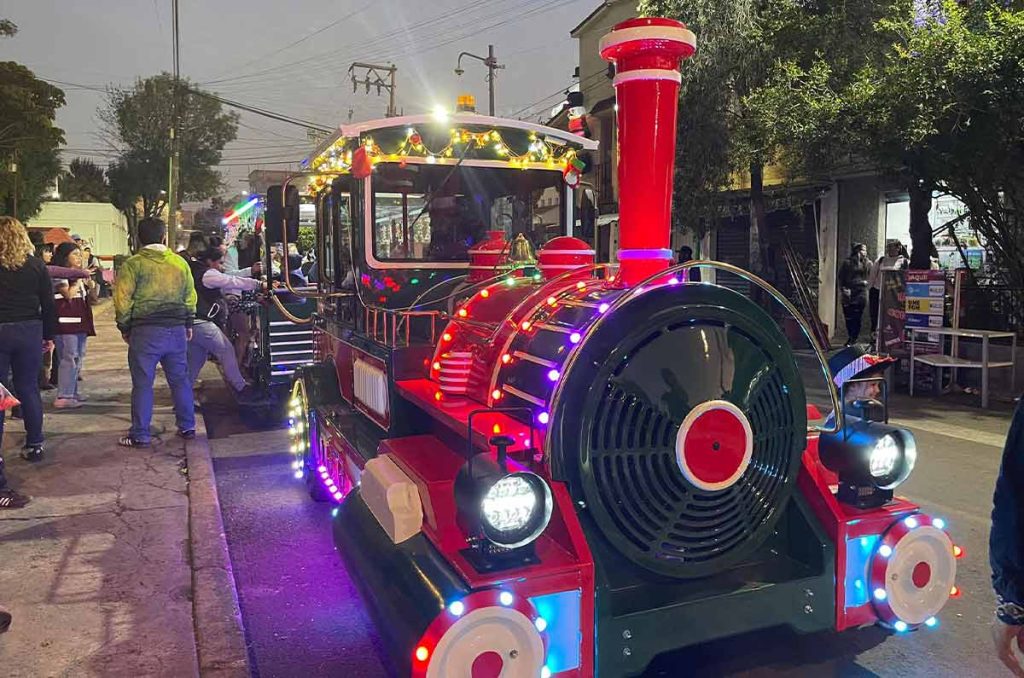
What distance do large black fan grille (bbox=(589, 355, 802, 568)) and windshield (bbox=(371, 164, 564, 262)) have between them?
2526 millimetres

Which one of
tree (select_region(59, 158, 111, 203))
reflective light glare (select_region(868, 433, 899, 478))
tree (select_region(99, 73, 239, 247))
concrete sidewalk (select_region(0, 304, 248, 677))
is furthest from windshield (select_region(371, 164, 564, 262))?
tree (select_region(59, 158, 111, 203))

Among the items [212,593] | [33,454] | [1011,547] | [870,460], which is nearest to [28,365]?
[33,454]

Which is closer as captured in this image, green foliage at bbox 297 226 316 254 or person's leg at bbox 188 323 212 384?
person's leg at bbox 188 323 212 384

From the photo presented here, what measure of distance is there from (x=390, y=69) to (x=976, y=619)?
3263 centimetres

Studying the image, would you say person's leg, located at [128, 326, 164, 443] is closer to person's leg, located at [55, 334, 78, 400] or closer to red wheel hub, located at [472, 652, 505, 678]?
person's leg, located at [55, 334, 78, 400]

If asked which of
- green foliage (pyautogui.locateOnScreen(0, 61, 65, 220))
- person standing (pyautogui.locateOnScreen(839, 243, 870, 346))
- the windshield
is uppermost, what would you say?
green foliage (pyautogui.locateOnScreen(0, 61, 65, 220))

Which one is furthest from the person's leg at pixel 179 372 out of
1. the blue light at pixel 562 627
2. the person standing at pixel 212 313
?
the blue light at pixel 562 627

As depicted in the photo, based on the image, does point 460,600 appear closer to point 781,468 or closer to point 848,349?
point 781,468

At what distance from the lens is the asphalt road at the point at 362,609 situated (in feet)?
10.3

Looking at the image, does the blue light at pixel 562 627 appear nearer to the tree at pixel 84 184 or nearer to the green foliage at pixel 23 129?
the green foliage at pixel 23 129

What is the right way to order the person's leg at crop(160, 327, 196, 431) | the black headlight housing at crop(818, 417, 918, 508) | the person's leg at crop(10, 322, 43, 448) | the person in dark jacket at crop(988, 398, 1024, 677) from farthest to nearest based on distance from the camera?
1. the person's leg at crop(160, 327, 196, 431)
2. the person's leg at crop(10, 322, 43, 448)
3. the black headlight housing at crop(818, 417, 918, 508)
4. the person in dark jacket at crop(988, 398, 1024, 677)

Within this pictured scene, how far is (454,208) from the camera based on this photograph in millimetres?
4859

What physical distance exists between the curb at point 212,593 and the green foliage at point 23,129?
26.7 m

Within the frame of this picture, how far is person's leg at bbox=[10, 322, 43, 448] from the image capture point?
5.52 meters
